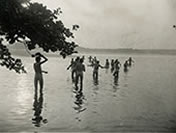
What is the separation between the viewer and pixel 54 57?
4.04 metres

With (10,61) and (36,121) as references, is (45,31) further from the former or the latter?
(36,121)

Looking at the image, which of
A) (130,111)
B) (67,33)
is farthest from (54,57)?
(130,111)

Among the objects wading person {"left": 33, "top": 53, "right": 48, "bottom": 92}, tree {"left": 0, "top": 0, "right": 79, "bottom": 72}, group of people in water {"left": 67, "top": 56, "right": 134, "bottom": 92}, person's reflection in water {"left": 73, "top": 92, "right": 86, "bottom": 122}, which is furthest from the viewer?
person's reflection in water {"left": 73, "top": 92, "right": 86, "bottom": 122}

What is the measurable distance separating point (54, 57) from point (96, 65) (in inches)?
26.6

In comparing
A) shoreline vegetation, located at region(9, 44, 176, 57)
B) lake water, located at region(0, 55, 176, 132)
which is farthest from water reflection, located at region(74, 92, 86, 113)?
shoreline vegetation, located at region(9, 44, 176, 57)

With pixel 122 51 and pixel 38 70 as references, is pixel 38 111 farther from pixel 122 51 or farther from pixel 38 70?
pixel 122 51

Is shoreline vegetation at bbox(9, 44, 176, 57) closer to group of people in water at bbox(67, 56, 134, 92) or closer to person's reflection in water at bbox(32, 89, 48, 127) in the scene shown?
group of people in water at bbox(67, 56, 134, 92)

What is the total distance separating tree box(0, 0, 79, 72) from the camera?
379cm

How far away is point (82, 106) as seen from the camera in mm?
4562

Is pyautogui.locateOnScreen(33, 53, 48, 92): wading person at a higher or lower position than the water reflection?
higher

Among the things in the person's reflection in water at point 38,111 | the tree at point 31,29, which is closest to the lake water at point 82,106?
the person's reflection in water at point 38,111

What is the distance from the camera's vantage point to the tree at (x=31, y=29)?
3789 mm

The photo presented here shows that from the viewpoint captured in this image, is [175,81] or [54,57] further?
[175,81]

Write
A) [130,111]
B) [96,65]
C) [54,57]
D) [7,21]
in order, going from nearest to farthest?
[7,21] → [54,57] → [130,111] → [96,65]
